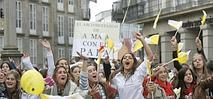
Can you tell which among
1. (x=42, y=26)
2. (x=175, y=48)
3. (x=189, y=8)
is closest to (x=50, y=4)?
(x=42, y=26)

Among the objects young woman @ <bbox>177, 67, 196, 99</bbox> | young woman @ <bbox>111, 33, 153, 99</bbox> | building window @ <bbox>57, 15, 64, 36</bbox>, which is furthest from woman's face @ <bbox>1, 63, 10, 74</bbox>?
building window @ <bbox>57, 15, 64, 36</bbox>

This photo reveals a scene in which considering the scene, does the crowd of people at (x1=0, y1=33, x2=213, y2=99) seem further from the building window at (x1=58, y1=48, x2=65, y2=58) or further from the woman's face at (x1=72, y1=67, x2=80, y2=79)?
A: the building window at (x1=58, y1=48, x2=65, y2=58)

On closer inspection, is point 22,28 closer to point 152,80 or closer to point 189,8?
point 189,8

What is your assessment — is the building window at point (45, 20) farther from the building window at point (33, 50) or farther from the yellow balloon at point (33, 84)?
the yellow balloon at point (33, 84)

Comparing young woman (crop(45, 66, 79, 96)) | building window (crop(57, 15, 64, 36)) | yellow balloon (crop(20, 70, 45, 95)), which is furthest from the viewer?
building window (crop(57, 15, 64, 36))

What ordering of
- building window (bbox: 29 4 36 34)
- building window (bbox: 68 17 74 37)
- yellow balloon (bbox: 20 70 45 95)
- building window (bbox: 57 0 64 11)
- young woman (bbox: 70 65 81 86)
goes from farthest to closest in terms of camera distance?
building window (bbox: 68 17 74 37) → building window (bbox: 57 0 64 11) → building window (bbox: 29 4 36 34) → young woman (bbox: 70 65 81 86) → yellow balloon (bbox: 20 70 45 95)

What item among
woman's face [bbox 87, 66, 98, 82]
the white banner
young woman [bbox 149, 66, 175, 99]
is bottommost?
young woman [bbox 149, 66, 175, 99]

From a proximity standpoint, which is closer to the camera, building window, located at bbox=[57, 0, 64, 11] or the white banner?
the white banner

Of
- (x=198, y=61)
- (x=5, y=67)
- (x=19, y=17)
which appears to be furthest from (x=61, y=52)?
(x=198, y=61)

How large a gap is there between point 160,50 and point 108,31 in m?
13.2

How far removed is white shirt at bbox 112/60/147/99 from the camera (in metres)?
6.61

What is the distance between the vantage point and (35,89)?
18.4 ft

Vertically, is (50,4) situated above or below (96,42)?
above

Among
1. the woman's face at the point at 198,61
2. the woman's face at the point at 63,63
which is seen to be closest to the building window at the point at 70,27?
the woman's face at the point at 198,61
